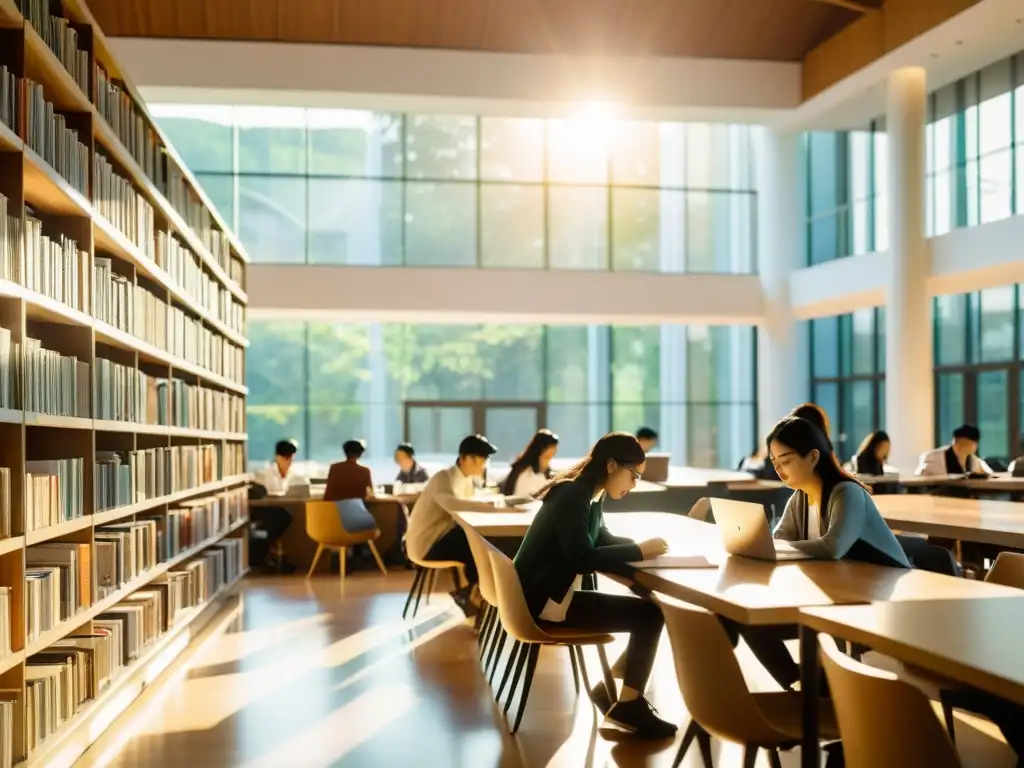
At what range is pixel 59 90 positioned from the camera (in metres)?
4.41

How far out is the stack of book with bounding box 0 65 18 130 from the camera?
11.9 feet

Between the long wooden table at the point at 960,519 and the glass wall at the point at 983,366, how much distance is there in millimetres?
9108

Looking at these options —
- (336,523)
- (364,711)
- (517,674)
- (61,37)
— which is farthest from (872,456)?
(61,37)

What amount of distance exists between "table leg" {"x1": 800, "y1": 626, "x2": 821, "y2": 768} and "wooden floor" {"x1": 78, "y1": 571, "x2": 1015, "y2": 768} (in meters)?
1.28

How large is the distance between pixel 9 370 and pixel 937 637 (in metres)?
2.84

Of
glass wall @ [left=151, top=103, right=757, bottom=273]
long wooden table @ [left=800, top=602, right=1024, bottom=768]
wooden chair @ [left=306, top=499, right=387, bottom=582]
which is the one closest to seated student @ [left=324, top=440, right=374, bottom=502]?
wooden chair @ [left=306, top=499, right=387, bottom=582]

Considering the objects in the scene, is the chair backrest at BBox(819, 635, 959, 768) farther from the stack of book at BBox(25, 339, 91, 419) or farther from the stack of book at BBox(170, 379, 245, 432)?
the stack of book at BBox(170, 379, 245, 432)

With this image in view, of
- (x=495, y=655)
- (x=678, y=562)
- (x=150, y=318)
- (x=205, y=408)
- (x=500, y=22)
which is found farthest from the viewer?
(x=500, y=22)

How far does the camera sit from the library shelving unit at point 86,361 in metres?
3.74

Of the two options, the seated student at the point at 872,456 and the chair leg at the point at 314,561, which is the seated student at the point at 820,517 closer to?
the chair leg at the point at 314,561

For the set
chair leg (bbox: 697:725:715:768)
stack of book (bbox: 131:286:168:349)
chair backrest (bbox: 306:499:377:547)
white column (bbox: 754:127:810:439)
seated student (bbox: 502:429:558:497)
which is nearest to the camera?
chair leg (bbox: 697:725:715:768)

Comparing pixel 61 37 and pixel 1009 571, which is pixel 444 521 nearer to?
pixel 61 37

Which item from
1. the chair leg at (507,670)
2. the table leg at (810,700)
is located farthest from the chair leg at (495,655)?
the table leg at (810,700)

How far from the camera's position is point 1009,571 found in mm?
3926
